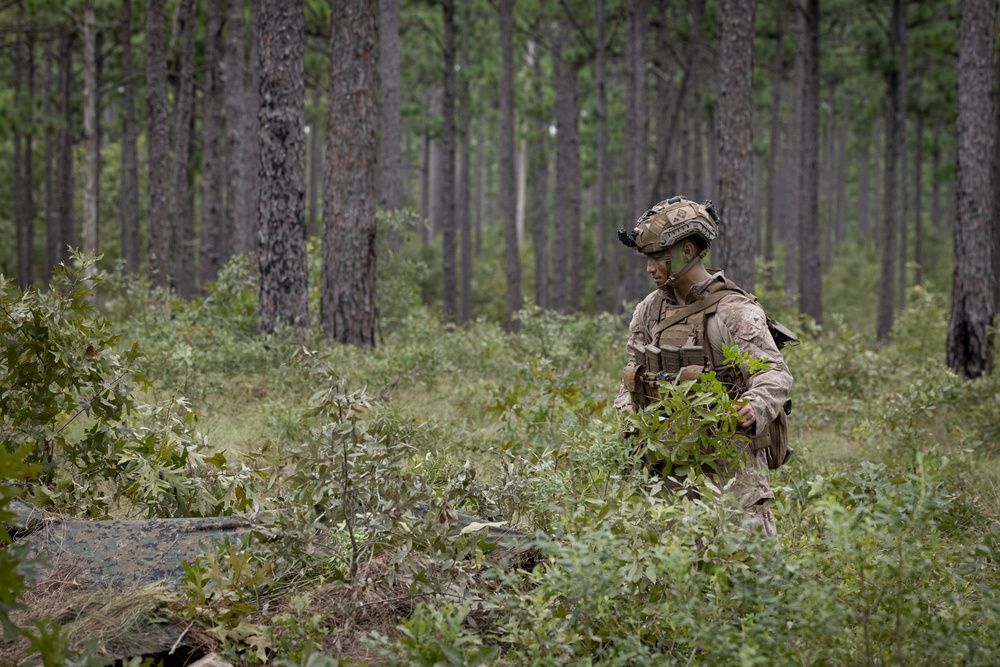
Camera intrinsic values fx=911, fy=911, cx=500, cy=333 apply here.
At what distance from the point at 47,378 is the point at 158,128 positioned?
40.0 ft

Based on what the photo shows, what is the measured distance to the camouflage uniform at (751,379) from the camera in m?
3.98

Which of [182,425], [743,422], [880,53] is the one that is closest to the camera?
[743,422]

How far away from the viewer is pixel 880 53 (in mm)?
20781

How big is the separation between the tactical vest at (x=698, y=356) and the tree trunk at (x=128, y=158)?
16.4m

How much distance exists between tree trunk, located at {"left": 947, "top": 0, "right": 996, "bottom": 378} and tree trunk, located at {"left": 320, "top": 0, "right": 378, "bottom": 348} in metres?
7.05

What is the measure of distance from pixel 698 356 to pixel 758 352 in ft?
0.92

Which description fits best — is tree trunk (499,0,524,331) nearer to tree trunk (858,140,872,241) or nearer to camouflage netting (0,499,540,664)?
camouflage netting (0,499,540,664)

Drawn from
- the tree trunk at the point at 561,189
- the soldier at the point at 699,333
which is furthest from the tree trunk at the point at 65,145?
the soldier at the point at 699,333

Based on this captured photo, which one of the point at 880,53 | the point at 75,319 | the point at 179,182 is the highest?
the point at 880,53

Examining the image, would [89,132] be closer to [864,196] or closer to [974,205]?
[974,205]

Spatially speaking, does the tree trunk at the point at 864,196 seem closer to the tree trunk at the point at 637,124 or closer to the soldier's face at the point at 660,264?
the tree trunk at the point at 637,124

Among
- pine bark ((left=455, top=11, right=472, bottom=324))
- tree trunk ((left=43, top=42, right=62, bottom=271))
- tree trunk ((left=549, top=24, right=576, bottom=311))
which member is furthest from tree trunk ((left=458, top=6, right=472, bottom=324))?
tree trunk ((left=43, top=42, right=62, bottom=271))

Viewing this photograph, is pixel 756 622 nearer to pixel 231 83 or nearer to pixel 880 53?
pixel 231 83

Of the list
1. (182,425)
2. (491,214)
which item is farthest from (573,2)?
(491,214)
